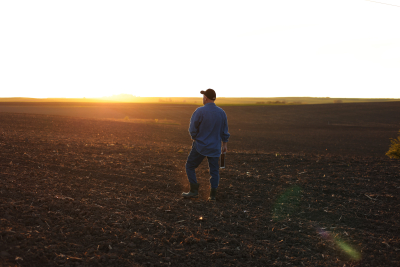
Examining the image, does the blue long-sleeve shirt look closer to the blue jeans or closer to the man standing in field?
the man standing in field

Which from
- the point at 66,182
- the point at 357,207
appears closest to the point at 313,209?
the point at 357,207

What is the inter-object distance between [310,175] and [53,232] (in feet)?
21.5

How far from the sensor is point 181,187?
6.68 meters

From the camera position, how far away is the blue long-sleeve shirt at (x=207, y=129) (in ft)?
17.8

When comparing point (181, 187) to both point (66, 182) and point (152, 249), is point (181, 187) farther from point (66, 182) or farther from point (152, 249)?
point (152, 249)

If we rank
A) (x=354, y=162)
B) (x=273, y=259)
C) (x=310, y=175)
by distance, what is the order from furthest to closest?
(x=354, y=162) < (x=310, y=175) < (x=273, y=259)

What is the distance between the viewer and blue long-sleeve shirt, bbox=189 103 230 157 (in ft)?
17.8

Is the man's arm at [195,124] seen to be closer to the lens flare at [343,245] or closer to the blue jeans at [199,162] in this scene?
the blue jeans at [199,162]

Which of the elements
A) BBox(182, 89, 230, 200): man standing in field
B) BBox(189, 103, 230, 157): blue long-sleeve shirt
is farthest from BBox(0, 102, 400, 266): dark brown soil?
BBox(189, 103, 230, 157): blue long-sleeve shirt

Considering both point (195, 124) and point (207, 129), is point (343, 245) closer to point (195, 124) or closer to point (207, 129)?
point (207, 129)
